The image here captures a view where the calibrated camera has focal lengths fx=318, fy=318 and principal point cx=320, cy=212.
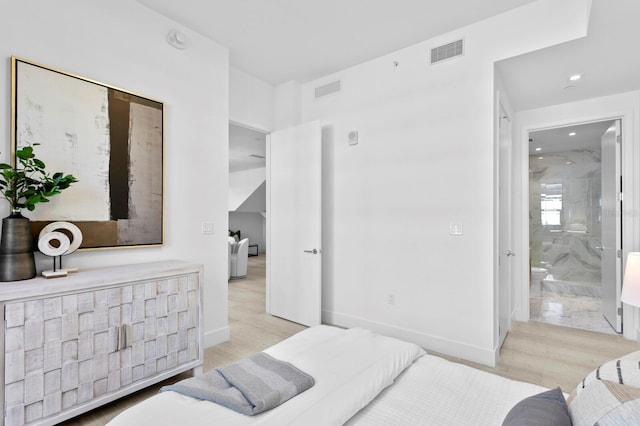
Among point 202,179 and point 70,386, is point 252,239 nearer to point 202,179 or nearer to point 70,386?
point 202,179

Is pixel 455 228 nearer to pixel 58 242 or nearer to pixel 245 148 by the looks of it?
pixel 58 242

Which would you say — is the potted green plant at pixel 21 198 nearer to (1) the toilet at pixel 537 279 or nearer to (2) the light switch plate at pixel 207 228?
(2) the light switch plate at pixel 207 228

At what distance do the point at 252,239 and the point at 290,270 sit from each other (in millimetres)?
7836

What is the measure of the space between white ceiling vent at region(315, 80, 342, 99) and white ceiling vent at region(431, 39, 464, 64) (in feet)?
3.64

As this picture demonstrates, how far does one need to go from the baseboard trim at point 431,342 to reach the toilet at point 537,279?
11.3ft

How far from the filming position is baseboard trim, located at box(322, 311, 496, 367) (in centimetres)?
274

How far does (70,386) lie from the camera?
1.83 metres

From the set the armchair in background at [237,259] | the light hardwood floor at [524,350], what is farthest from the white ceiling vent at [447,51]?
the armchair in background at [237,259]

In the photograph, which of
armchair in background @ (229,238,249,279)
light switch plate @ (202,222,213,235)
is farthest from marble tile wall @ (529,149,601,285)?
light switch plate @ (202,222,213,235)

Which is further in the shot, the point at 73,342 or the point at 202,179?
the point at 202,179

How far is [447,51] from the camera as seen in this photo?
117 inches

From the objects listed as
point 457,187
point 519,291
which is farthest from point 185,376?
point 519,291

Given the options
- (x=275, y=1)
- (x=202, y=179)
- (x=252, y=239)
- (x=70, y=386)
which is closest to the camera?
(x=70, y=386)

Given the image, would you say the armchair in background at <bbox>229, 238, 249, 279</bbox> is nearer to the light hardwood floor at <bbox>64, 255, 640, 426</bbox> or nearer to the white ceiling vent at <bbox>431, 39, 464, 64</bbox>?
the light hardwood floor at <bbox>64, 255, 640, 426</bbox>
